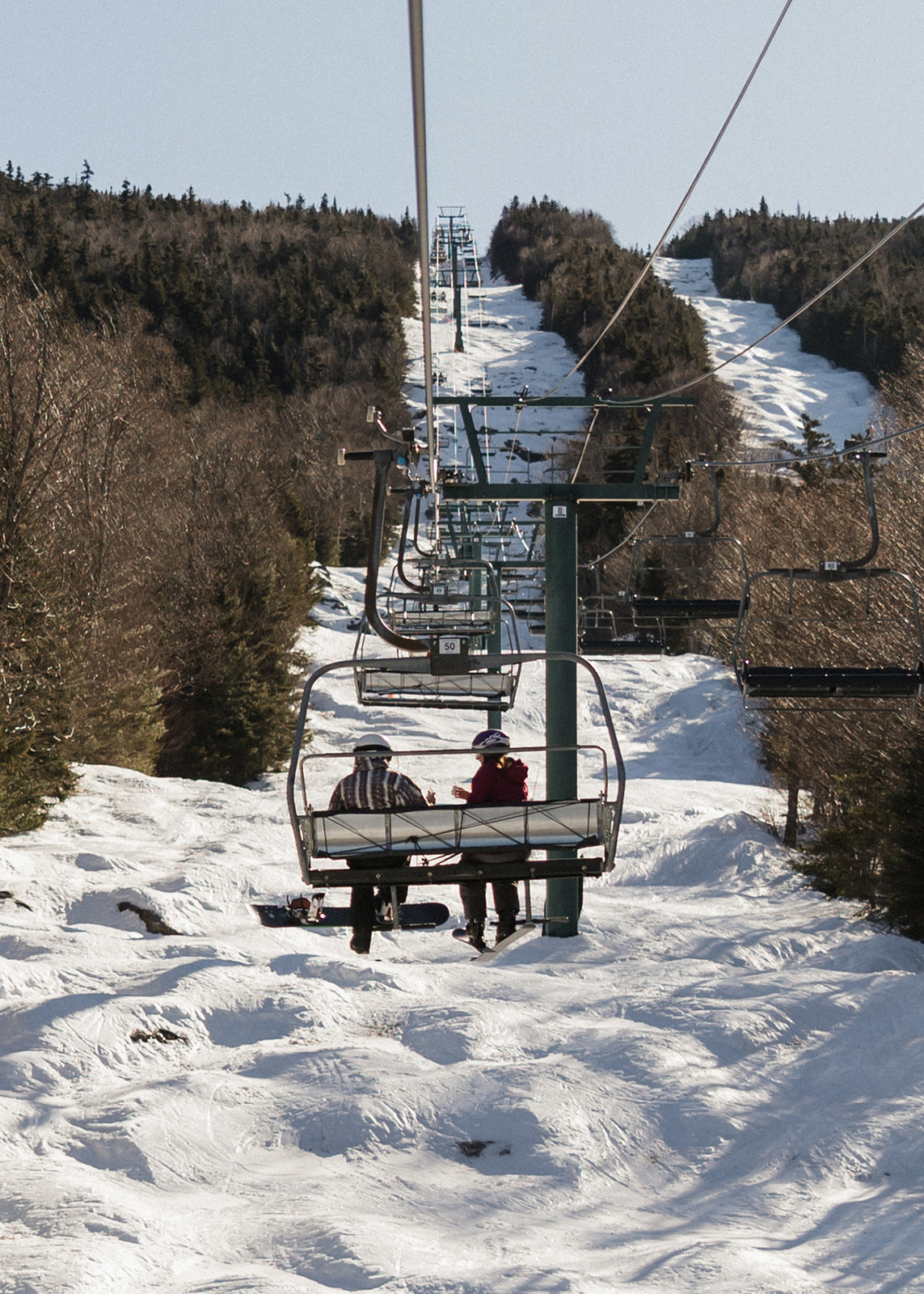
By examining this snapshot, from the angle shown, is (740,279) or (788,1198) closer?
(788,1198)

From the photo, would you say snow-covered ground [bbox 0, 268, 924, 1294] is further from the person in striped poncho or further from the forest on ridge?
the forest on ridge

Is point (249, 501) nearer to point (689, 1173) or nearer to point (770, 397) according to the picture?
point (689, 1173)

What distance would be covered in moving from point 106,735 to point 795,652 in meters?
13.1

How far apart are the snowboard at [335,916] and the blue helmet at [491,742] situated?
1393 mm

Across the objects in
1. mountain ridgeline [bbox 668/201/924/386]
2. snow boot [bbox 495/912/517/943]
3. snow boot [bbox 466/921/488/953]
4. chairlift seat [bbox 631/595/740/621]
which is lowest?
snow boot [bbox 466/921/488/953]

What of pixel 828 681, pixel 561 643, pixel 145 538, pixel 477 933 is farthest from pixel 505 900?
pixel 145 538

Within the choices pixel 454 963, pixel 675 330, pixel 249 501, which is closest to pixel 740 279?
pixel 675 330

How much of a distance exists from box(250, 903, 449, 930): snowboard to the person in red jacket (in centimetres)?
30

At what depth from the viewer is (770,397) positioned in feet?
281

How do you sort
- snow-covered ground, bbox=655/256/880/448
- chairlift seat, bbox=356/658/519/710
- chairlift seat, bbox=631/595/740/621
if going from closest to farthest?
chairlift seat, bbox=356/658/519/710 < chairlift seat, bbox=631/595/740/621 < snow-covered ground, bbox=655/256/880/448

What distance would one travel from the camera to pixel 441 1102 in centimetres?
995

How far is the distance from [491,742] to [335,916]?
6.73ft

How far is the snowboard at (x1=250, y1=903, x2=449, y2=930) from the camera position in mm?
8836

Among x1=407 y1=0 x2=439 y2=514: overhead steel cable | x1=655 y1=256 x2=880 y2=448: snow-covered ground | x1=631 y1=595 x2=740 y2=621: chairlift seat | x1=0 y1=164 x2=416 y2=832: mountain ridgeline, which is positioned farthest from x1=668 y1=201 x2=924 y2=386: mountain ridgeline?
x1=407 y1=0 x2=439 y2=514: overhead steel cable
